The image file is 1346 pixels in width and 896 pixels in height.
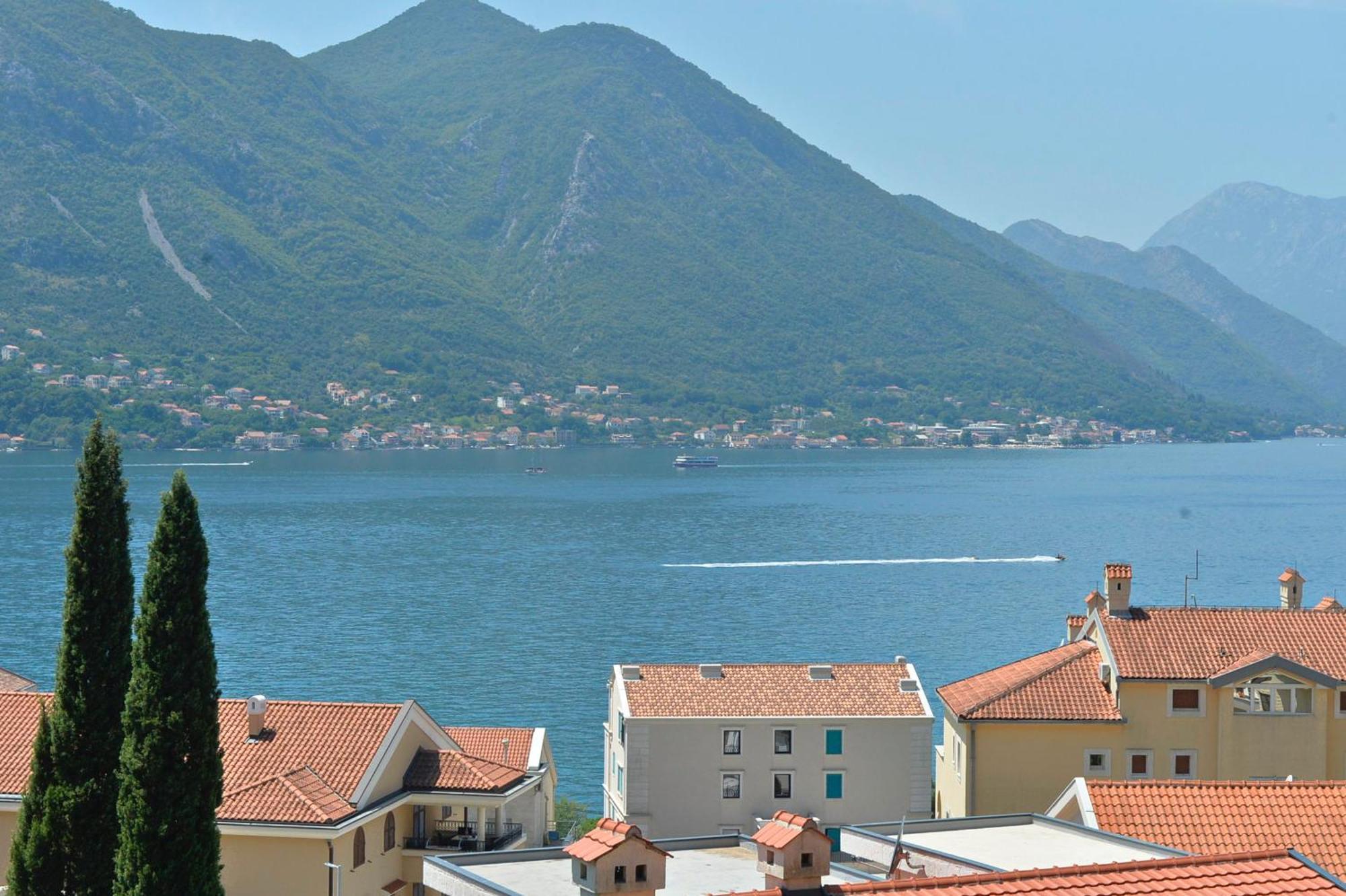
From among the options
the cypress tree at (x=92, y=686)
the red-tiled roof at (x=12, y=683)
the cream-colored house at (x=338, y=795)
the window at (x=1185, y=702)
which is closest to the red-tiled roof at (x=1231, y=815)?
the cream-colored house at (x=338, y=795)

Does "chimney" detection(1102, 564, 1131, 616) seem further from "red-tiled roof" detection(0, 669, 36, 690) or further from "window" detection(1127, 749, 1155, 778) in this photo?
"red-tiled roof" detection(0, 669, 36, 690)

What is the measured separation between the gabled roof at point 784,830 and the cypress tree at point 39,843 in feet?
30.1

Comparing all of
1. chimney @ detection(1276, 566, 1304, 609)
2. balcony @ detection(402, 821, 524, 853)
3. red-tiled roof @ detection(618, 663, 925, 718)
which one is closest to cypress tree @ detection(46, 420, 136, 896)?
balcony @ detection(402, 821, 524, 853)

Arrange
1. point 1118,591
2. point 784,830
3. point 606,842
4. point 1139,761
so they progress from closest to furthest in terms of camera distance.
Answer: point 784,830 → point 606,842 → point 1139,761 → point 1118,591

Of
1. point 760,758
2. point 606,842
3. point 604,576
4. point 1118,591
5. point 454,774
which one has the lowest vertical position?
point 604,576

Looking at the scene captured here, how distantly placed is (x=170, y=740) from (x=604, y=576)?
87.7m

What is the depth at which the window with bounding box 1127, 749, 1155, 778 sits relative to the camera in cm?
3081

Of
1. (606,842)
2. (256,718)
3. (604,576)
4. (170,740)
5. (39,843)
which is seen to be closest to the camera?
(606,842)

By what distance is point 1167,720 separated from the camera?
30.8 meters

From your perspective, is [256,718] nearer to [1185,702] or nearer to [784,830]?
[784,830]

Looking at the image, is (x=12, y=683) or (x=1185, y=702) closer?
(x=1185, y=702)

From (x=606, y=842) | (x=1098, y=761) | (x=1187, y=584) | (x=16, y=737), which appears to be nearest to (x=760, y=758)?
(x=1098, y=761)

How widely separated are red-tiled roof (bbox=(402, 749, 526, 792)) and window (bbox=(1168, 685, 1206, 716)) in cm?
1183

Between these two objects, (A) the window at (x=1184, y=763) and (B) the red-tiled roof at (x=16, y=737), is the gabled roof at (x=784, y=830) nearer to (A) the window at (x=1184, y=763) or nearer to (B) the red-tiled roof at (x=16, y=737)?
(B) the red-tiled roof at (x=16, y=737)
